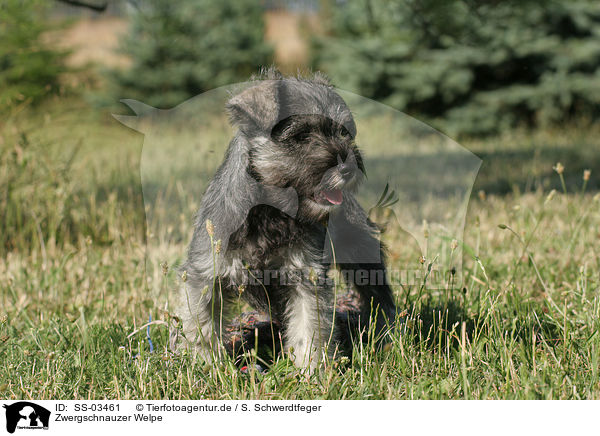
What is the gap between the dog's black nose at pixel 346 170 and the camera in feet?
8.46

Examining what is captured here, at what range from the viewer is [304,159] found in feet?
8.47

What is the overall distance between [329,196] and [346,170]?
0.15 metres

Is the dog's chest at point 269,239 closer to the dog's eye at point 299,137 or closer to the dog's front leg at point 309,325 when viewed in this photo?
the dog's front leg at point 309,325

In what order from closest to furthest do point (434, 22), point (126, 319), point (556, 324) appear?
point (556, 324)
point (126, 319)
point (434, 22)

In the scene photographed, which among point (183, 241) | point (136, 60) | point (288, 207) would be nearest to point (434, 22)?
point (183, 241)

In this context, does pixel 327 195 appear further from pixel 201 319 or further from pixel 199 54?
pixel 199 54

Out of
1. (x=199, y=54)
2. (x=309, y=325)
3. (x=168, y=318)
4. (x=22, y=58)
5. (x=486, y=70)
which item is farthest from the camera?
(x=199, y=54)

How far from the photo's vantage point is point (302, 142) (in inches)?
103

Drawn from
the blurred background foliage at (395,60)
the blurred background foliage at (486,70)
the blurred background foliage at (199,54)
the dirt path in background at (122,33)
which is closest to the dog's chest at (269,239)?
the blurred background foliage at (395,60)

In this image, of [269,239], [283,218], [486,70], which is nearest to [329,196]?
[283,218]
